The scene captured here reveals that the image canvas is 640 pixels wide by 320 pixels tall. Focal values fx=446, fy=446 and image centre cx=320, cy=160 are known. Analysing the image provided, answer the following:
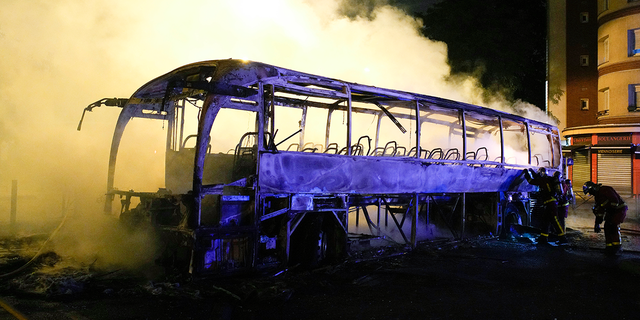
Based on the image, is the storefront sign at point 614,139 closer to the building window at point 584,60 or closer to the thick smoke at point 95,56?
the building window at point 584,60

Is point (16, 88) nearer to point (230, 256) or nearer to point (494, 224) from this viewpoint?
point (230, 256)

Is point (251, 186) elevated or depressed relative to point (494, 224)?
elevated

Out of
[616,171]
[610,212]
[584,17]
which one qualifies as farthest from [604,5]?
[610,212]

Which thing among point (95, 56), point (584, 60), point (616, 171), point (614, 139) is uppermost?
point (584, 60)

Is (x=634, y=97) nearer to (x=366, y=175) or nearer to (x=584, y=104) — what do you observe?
(x=584, y=104)

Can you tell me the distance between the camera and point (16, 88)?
14.4m

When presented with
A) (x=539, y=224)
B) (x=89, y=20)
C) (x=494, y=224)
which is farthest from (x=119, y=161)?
(x=539, y=224)

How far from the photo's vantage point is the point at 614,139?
22.7 meters

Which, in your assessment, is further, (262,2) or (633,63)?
(633,63)

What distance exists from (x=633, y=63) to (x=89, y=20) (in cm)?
2414

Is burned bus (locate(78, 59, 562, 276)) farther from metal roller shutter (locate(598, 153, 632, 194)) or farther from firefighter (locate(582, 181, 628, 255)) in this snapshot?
metal roller shutter (locate(598, 153, 632, 194))

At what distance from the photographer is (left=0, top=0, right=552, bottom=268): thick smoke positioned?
14.0m

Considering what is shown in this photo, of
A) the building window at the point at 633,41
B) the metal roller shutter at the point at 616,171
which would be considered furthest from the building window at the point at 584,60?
the metal roller shutter at the point at 616,171

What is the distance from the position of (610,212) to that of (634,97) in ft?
53.1
